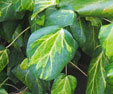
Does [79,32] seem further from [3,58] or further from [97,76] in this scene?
[3,58]

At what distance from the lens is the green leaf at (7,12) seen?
0.97 m

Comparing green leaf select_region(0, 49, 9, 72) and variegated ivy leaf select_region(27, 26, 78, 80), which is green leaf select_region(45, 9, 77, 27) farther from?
green leaf select_region(0, 49, 9, 72)

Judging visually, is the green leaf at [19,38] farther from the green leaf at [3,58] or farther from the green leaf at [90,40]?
the green leaf at [90,40]

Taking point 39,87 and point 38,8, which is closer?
point 38,8

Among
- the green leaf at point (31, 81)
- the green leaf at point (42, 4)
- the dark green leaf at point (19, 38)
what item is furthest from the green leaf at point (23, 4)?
the green leaf at point (31, 81)

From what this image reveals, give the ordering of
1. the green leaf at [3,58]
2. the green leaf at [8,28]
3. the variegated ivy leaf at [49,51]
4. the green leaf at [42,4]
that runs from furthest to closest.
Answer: the green leaf at [8,28] < the green leaf at [3,58] < the green leaf at [42,4] < the variegated ivy leaf at [49,51]

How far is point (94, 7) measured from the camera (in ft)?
2.55

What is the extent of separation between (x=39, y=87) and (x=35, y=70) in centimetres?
30

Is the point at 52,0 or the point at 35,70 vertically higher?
the point at 52,0

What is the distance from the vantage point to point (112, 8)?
753mm

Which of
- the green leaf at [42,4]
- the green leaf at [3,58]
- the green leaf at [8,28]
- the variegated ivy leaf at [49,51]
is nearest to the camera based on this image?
the variegated ivy leaf at [49,51]

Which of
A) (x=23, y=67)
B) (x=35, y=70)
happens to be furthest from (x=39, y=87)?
(x=35, y=70)

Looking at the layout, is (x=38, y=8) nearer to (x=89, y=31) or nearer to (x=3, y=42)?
(x=89, y=31)

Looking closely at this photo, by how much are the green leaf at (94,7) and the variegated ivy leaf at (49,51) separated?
0.35 feet
